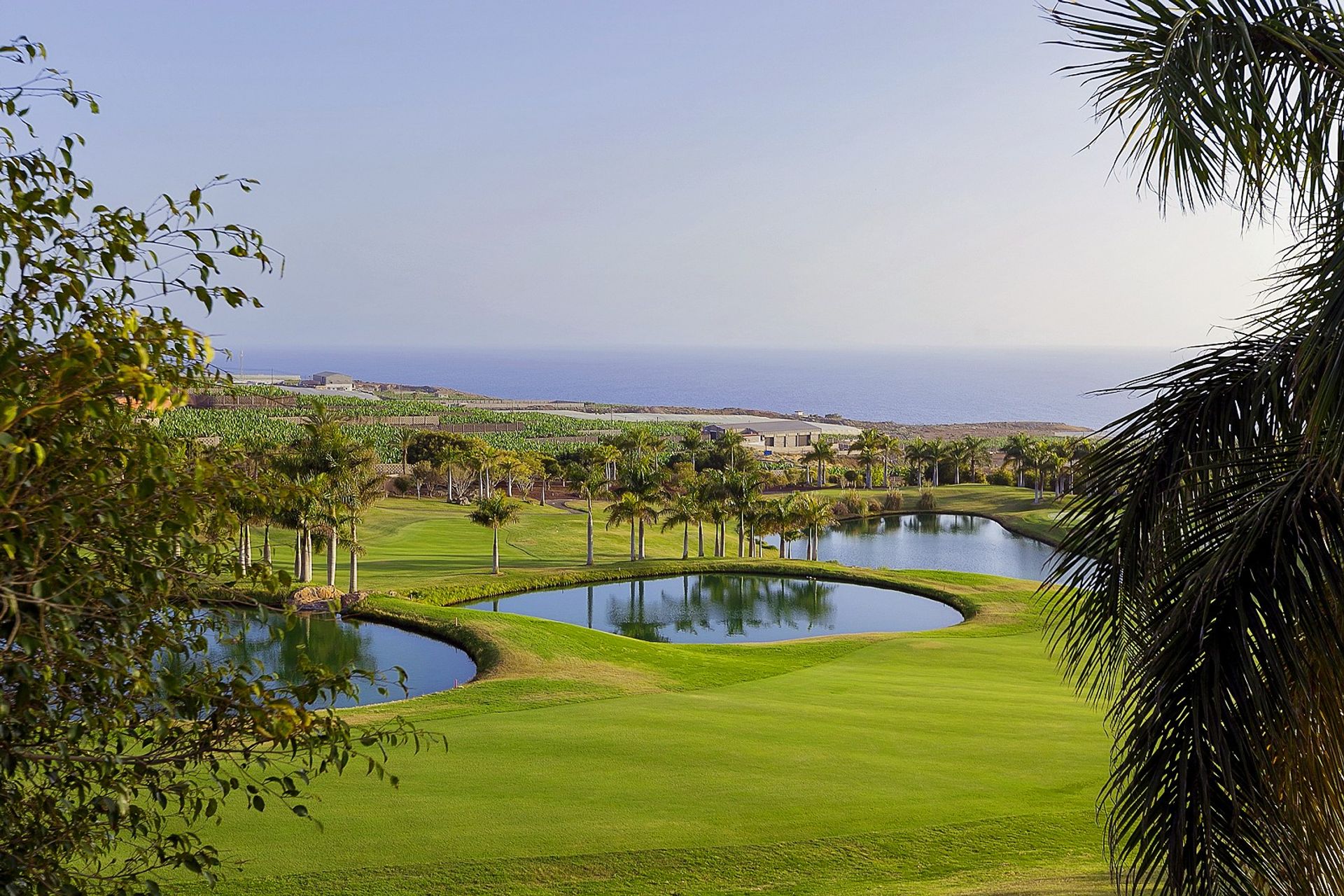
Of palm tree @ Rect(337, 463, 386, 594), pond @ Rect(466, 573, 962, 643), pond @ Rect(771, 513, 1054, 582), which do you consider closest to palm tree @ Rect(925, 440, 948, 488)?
pond @ Rect(771, 513, 1054, 582)

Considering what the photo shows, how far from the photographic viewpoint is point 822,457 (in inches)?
2872

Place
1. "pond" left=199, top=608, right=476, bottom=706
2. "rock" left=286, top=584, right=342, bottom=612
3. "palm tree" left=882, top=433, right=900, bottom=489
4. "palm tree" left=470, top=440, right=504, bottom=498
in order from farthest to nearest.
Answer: "palm tree" left=882, top=433, right=900, bottom=489 < "palm tree" left=470, top=440, right=504, bottom=498 < "rock" left=286, top=584, right=342, bottom=612 < "pond" left=199, top=608, right=476, bottom=706

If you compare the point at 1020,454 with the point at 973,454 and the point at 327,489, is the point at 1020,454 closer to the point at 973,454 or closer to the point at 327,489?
the point at 973,454

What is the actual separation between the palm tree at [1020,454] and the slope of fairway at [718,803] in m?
58.4

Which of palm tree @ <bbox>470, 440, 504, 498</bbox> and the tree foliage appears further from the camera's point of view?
palm tree @ <bbox>470, 440, 504, 498</bbox>

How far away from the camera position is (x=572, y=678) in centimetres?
2105

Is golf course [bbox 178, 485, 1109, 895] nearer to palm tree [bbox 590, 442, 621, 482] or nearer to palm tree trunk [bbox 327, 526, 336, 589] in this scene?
palm tree trunk [bbox 327, 526, 336, 589]

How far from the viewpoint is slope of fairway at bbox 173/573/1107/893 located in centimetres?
933

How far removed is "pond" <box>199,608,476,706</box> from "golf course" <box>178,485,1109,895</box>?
1.96m

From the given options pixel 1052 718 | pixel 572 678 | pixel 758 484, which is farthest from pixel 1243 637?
pixel 758 484

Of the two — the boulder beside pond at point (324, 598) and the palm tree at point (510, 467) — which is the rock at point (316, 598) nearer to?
the boulder beside pond at point (324, 598)

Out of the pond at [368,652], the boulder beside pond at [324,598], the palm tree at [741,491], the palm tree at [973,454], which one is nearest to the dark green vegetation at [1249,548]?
the pond at [368,652]

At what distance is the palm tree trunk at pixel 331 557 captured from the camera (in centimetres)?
3428

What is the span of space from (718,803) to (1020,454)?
224ft
